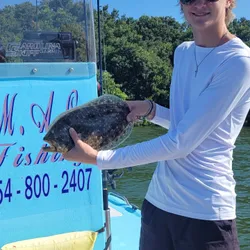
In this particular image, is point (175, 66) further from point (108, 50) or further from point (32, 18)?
point (108, 50)

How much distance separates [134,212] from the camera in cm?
461

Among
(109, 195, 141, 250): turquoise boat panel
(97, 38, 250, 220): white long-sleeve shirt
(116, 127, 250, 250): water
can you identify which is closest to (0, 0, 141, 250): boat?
(109, 195, 141, 250): turquoise boat panel

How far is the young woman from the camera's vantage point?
5.95 ft

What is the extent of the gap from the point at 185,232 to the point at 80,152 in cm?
54

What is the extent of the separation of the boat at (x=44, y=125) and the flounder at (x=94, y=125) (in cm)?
66

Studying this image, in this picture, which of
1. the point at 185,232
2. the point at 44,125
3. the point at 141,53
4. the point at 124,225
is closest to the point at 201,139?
the point at 185,232

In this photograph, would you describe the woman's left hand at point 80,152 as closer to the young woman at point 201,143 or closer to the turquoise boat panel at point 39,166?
the young woman at point 201,143

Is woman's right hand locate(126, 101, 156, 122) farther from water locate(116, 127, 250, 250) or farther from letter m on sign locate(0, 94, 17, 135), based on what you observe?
water locate(116, 127, 250, 250)

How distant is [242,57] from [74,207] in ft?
4.96

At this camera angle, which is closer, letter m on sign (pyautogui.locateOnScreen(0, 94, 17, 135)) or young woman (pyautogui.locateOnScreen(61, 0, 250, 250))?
young woman (pyautogui.locateOnScreen(61, 0, 250, 250))

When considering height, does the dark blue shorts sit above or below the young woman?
below

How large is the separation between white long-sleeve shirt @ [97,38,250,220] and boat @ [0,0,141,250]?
880mm

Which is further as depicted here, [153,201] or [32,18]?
[32,18]

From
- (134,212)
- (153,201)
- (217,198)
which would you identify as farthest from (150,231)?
(134,212)
